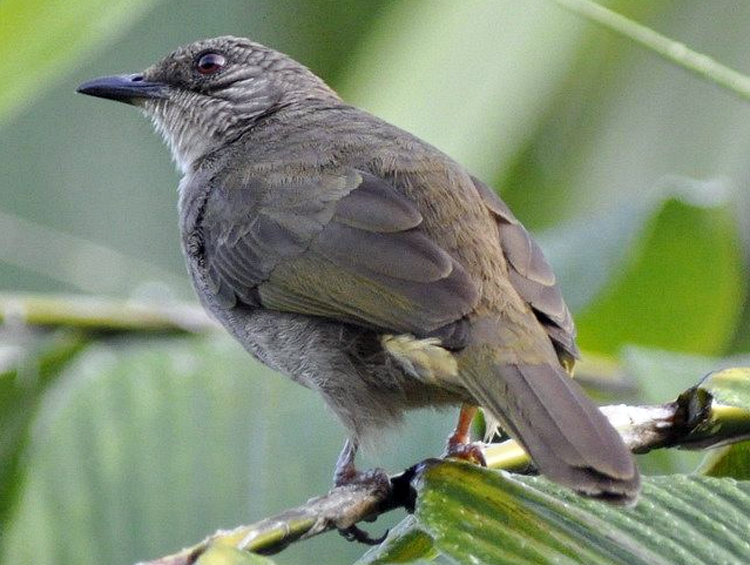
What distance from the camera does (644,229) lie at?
4.69 metres

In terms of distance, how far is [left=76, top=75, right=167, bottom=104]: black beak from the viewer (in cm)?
502

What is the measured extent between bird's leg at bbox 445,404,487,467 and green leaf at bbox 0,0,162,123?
1.25 metres

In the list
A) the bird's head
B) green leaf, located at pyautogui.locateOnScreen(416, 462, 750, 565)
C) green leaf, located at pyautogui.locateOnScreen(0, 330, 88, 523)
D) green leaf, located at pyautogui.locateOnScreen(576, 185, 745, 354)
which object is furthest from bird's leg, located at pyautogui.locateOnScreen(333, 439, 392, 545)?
the bird's head

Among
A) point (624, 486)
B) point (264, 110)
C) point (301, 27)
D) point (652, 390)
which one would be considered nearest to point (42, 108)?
point (301, 27)

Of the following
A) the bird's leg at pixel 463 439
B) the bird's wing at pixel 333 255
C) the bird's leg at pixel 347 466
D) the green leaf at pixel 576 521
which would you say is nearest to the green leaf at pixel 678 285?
the bird's leg at pixel 463 439

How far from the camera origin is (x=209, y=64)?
17.2 feet

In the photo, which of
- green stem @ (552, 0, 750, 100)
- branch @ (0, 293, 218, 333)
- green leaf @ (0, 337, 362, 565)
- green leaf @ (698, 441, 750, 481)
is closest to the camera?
green leaf @ (698, 441, 750, 481)

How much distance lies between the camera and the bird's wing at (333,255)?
11.2ft

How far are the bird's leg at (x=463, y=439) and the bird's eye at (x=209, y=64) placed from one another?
190 cm

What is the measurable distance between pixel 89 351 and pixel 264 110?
3.46 ft

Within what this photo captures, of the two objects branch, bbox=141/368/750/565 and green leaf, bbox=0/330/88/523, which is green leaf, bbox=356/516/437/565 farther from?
green leaf, bbox=0/330/88/523

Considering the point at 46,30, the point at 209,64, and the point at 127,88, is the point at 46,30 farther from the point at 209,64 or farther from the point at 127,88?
the point at 209,64

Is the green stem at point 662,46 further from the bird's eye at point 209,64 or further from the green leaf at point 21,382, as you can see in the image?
the bird's eye at point 209,64

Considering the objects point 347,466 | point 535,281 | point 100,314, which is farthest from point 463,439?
point 100,314
